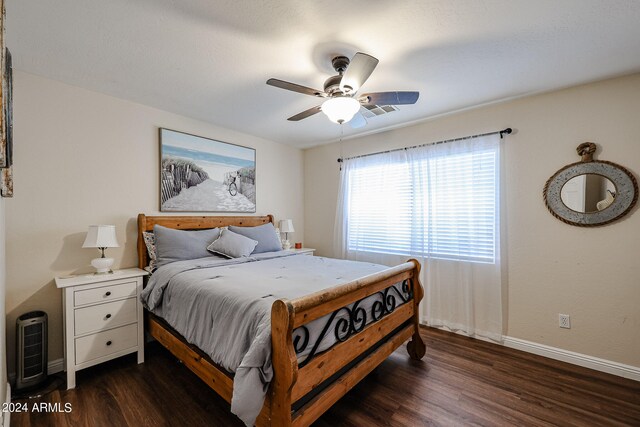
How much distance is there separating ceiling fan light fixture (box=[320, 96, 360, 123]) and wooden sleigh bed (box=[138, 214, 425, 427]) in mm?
1155

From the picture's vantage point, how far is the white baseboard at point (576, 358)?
7.20 ft

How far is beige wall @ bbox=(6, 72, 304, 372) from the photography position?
221 centimetres

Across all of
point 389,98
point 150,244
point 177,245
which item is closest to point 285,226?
point 177,245

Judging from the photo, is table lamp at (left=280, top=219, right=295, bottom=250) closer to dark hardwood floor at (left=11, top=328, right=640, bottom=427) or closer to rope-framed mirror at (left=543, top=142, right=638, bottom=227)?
dark hardwood floor at (left=11, top=328, right=640, bottom=427)

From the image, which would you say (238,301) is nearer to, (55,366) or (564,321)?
(55,366)

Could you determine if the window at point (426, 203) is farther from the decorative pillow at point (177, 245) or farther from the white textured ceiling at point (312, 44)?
the decorative pillow at point (177, 245)

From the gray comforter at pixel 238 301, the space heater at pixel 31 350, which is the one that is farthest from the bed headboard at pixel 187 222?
the space heater at pixel 31 350

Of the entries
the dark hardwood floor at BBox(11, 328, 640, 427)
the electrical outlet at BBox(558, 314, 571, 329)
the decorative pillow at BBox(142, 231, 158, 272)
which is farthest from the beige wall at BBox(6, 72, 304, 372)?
the electrical outlet at BBox(558, 314, 571, 329)

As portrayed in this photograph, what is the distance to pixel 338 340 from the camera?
66.2 inches

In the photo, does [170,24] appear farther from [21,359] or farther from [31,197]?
[21,359]

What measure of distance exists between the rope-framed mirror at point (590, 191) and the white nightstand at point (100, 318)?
3817mm

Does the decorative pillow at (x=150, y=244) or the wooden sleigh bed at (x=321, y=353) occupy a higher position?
the decorative pillow at (x=150, y=244)

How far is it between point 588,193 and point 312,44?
2603 mm

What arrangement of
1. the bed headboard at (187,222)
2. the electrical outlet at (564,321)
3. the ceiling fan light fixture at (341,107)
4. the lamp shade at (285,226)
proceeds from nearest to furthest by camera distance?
1. the ceiling fan light fixture at (341,107)
2. the electrical outlet at (564,321)
3. the bed headboard at (187,222)
4. the lamp shade at (285,226)
